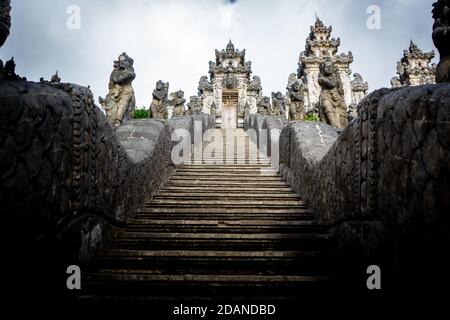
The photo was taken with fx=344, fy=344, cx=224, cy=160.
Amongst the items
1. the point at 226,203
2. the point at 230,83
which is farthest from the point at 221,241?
the point at 230,83

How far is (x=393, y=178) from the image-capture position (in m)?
2.70

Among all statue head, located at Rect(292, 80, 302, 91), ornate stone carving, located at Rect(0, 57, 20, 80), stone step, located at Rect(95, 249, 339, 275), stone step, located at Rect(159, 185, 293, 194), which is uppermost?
statue head, located at Rect(292, 80, 302, 91)

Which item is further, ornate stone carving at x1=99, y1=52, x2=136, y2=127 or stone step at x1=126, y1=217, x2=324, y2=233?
ornate stone carving at x1=99, y1=52, x2=136, y2=127

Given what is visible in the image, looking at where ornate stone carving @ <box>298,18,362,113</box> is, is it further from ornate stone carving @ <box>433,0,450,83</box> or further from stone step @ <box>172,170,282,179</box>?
ornate stone carving @ <box>433,0,450,83</box>

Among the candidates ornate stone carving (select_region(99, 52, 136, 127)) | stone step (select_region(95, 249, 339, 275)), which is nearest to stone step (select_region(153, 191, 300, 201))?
stone step (select_region(95, 249, 339, 275))

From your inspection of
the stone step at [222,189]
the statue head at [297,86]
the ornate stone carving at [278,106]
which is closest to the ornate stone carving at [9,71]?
the stone step at [222,189]

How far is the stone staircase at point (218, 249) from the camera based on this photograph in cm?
294

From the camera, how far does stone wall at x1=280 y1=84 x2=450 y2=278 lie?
6.89ft

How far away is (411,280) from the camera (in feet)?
7.73

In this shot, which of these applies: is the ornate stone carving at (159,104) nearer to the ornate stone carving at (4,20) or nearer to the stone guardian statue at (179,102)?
the stone guardian statue at (179,102)

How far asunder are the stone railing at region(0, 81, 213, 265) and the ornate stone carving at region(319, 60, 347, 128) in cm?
553

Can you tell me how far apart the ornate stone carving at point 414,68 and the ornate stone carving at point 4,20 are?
3160 centimetres
